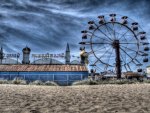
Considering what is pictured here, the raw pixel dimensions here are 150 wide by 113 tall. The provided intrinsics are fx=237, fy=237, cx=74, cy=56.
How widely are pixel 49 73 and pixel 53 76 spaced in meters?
0.93

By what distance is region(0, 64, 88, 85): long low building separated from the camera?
1700 inches

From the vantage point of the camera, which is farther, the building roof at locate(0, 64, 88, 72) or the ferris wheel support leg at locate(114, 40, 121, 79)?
the building roof at locate(0, 64, 88, 72)

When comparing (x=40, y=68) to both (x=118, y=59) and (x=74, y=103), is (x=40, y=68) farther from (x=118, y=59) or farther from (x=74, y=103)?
(x=74, y=103)

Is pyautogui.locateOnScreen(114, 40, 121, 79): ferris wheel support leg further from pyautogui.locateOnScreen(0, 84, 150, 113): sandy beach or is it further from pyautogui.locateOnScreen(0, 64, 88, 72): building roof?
pyautogui.locateOnScreen(0, 84, 150, 113): sandy beach

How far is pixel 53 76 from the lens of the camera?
143 ft

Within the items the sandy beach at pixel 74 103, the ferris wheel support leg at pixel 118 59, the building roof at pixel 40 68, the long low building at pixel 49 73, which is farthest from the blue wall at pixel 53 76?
the sandy beach at pixel 74 103

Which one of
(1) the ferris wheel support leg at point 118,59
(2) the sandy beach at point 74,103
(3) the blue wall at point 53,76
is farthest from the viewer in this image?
(3) the blue wall at point 53,76

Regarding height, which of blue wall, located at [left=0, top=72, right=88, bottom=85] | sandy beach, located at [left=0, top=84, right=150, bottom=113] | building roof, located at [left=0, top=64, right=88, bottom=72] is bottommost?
sandy beach, located at [left=0, top=84, right=150, bottom=113]

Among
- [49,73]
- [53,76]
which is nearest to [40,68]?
[49,73]

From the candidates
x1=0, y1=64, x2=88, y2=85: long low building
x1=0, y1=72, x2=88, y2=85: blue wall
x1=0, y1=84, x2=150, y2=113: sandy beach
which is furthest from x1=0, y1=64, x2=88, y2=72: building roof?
x1=0, y1=84, x2=150, y2=113: sandy beach

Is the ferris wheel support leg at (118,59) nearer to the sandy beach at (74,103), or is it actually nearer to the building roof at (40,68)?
the building roof at (40,68)

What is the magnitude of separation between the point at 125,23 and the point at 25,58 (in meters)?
34.5

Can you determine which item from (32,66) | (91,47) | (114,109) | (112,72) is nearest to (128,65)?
(112,72)

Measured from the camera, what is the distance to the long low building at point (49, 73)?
142 ft
